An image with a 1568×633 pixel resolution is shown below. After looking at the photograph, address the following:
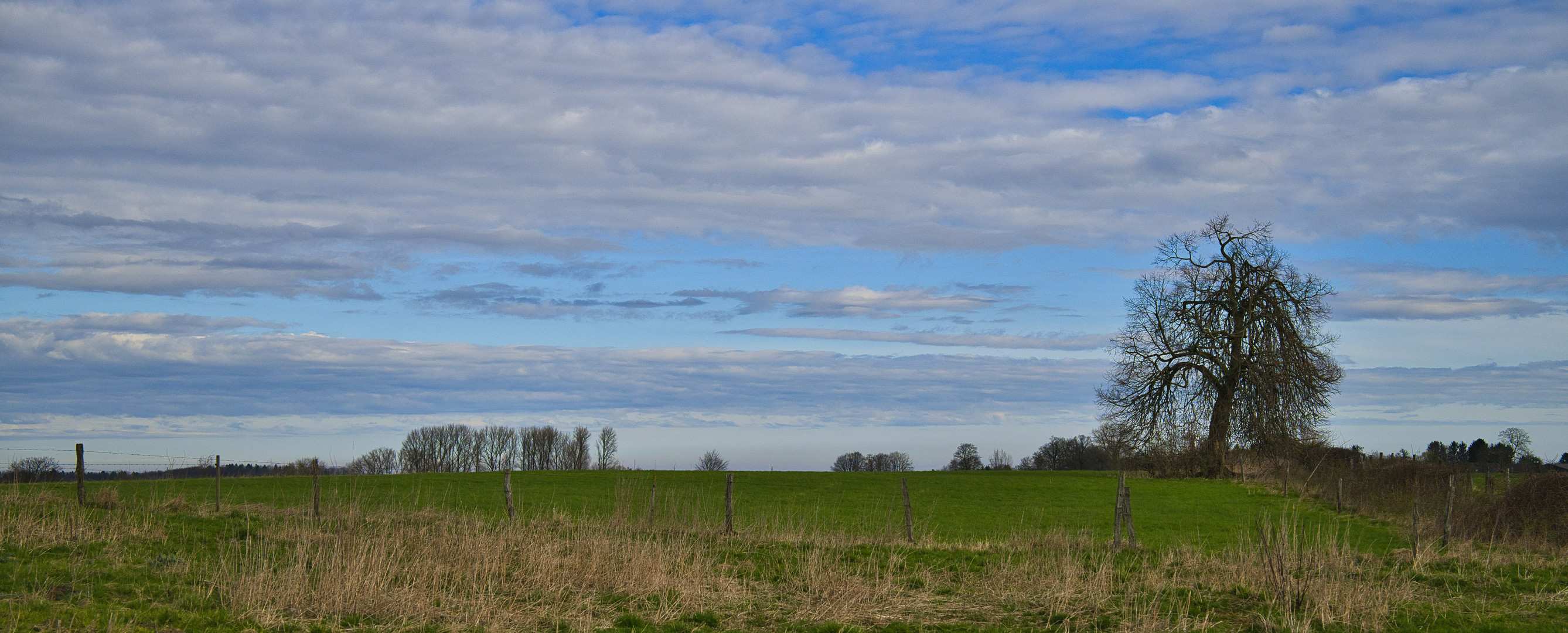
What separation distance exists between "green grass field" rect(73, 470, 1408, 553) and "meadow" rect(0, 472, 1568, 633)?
183 centimetres

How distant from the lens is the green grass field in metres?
24.4

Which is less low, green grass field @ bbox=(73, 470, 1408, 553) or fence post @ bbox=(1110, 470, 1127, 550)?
fence post @ bbox=(1110, 470, 1127, 550)

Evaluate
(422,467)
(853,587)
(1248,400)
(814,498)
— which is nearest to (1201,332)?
(1248,400)

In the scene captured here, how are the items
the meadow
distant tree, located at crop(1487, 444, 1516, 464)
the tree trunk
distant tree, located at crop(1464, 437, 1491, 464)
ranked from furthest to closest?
distant tree, located at crop(1464, 437, 1491, 464) → distant tree, located at crop(1487, 444, 1516, 464) → the tree trunk → the meadow

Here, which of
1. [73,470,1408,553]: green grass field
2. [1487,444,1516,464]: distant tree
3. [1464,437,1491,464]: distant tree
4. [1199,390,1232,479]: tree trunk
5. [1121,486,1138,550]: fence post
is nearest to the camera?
[1121,486,1138,550]: fence post

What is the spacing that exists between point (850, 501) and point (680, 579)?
2404cm

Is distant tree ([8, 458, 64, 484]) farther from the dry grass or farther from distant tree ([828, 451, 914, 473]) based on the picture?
distant tree ([828, 451, 914, 473])

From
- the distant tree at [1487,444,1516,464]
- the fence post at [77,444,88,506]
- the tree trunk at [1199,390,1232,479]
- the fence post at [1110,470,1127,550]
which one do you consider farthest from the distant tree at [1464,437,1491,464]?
the fence post at [77,444,88,506]

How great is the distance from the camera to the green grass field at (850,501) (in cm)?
2439

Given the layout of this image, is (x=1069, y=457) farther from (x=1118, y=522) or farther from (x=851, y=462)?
(x=1118, y=522)

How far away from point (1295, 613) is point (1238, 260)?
37597 millimetres

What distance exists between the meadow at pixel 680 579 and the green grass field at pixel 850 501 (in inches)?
72.2

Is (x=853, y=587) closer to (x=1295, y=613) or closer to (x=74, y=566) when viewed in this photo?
(x=1295, y=613)

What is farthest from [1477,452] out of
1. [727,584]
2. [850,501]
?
[727,584]
